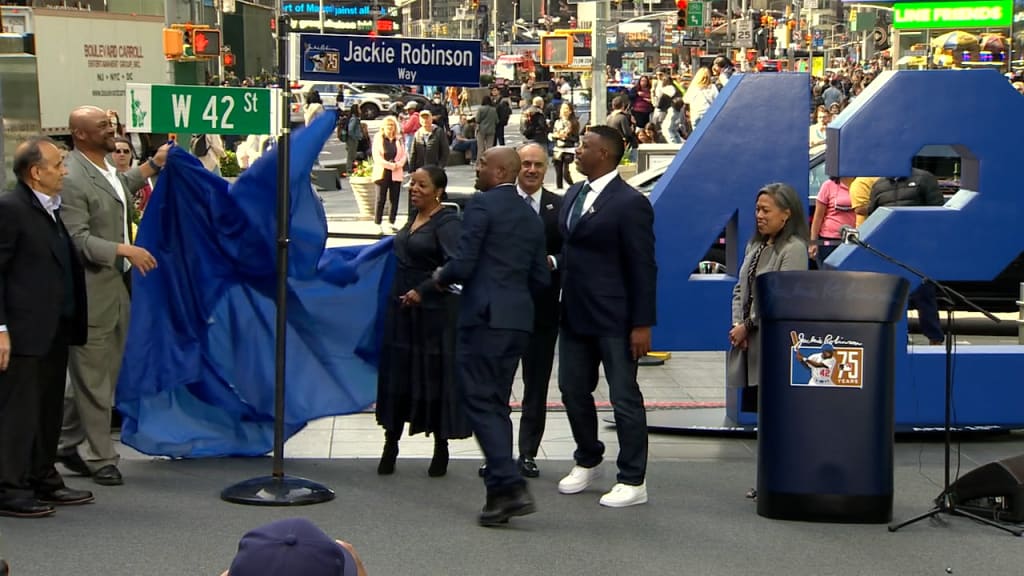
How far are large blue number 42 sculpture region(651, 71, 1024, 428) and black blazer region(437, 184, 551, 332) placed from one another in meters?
2.08

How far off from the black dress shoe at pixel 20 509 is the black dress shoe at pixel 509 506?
82.2 inches

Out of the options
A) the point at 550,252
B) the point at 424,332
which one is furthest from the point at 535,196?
the point at 424,332

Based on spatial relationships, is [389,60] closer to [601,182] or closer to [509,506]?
[601,182]

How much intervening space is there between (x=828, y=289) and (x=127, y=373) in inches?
146

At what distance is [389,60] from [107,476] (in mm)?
2579

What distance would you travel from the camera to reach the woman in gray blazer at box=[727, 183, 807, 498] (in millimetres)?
7527

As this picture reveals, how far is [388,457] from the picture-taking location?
805 cm

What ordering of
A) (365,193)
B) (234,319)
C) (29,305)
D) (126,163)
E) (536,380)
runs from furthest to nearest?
(365,193) < (126,163) < (234,319) < (536,380) < (29,305)

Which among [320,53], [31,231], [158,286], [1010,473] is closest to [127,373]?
[158,286]

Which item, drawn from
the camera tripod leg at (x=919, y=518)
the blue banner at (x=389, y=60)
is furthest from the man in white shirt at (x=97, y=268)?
the camera tripod leg at (x=919, y=518)

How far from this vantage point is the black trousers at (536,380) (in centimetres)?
802

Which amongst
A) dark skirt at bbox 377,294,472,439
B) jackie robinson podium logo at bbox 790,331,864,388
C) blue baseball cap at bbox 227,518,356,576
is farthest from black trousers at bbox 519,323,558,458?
blue baseball cap at bbox 227,518,356,576

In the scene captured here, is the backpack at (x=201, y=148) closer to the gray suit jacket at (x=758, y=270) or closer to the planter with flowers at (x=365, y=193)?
the gray suit jacket at (x=758, y=270)

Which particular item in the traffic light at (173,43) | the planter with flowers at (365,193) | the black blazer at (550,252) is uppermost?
the traffic light at (173,43)
